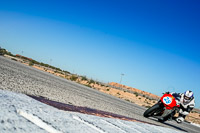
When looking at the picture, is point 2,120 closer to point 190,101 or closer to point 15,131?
point 15,131

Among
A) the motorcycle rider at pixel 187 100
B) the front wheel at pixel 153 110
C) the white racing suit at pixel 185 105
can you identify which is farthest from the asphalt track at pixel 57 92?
the motorcycle rider at pixel 187 100

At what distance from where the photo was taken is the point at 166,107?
6.57 meters

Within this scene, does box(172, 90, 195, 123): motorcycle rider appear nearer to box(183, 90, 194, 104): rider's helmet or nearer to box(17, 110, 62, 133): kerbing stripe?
box(183, 90, 194, 104): rider's helmet

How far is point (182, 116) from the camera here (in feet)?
23.9

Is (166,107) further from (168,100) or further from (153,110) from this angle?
(153,110)

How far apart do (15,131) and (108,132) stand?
0.84m

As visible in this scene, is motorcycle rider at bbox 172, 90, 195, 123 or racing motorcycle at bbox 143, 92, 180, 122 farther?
motorcycle rider at bbox 172, 90, 195, 123

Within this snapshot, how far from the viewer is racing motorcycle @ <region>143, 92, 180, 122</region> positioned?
6464 mm

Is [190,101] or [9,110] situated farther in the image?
[190,101]

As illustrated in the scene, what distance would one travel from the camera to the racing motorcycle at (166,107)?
6.46m

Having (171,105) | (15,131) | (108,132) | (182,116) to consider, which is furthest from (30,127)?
(182,116)

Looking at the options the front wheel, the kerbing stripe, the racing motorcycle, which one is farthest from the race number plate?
the kerbing stripe

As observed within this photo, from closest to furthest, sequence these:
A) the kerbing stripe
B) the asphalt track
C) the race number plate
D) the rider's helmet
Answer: the kerbing stripe → the asphalt track → the race number plate → the rider's helmet

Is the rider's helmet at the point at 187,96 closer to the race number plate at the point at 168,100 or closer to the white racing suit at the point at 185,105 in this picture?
the white racing suit at the point at 185,105
